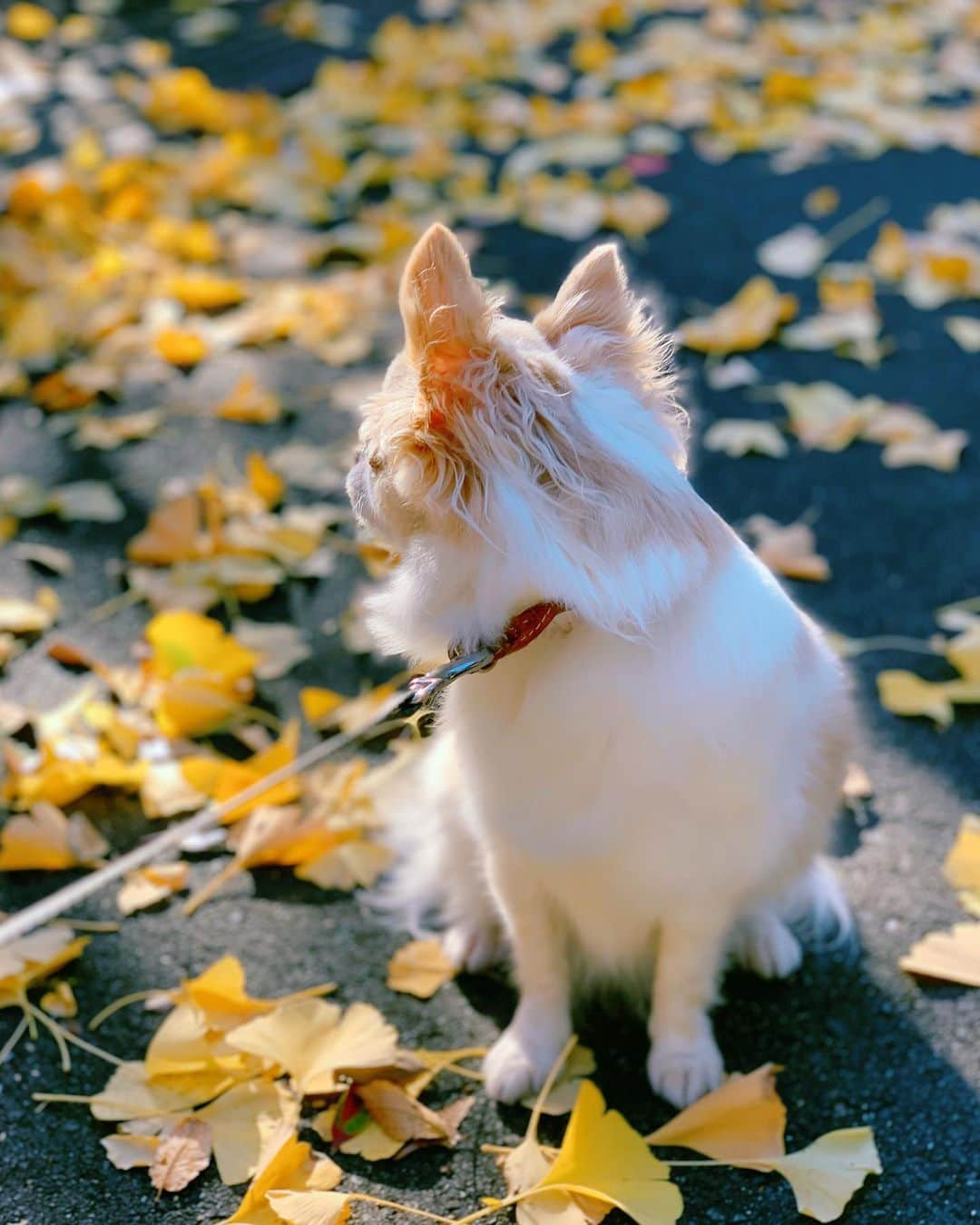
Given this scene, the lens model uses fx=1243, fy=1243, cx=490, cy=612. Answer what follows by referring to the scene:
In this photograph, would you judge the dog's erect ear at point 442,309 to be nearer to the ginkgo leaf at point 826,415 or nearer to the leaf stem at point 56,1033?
the leaf stem at point 56,1033

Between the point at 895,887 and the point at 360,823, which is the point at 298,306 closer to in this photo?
the point at 360,823

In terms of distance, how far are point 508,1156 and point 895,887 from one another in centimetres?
79

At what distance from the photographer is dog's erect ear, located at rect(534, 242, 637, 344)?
1402 millimetres

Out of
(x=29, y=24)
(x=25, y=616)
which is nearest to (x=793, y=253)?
(x=25, y=616)

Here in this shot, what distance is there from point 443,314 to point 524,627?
343 mm

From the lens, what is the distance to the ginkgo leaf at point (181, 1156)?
1.57 metres

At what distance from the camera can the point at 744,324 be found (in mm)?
3297

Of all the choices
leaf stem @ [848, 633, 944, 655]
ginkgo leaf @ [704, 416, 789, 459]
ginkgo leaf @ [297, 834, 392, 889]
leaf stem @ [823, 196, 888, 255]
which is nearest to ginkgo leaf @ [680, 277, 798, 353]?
ginkgo leaf @ [704, 416, 789, 459]

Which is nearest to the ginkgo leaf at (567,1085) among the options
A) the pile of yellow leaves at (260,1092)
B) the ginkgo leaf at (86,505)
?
the pile of yellow leaves at (260,1092)

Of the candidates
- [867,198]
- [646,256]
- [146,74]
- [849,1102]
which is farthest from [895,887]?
[146,74]

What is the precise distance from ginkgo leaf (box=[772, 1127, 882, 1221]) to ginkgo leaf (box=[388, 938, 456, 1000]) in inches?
22.7

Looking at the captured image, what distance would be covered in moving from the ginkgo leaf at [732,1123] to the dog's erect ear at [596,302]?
0.99m

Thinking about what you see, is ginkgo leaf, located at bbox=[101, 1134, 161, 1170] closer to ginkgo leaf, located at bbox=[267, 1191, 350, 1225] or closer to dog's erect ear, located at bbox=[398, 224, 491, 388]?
ginkgo leaf, located at bbox=[267, 1191, 350, 1225]

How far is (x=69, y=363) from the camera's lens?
11.1 feet
